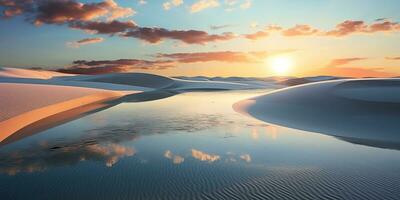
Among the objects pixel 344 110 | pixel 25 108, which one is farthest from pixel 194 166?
pixel 344 110

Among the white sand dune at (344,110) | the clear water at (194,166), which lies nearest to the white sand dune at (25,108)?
the clear water at (194,166)

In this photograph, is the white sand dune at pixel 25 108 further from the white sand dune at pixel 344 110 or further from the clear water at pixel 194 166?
the white sand dune at pixel 344 110

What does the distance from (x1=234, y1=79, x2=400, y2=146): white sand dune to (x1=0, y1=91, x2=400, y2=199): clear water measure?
1.81 metres

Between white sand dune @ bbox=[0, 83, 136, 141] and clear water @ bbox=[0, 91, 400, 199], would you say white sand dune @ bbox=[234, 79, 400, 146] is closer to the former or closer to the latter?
clear water @ bbox=[0, 91, 400, 199]

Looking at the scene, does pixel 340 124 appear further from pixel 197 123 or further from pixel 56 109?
pixel 56 109

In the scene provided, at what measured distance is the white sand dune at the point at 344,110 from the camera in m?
12.3

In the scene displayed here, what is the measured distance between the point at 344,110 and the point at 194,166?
423 inches

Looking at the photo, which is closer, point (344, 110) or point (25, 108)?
point (25, 108)

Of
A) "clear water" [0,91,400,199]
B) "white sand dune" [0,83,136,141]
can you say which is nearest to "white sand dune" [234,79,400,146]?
"clear water" [0,91,400,199]

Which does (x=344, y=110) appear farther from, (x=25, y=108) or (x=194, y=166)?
(x=25, y=108)

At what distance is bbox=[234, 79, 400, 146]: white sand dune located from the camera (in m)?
12.3

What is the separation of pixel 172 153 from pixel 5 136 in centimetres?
593

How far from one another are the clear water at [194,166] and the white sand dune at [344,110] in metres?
1.81

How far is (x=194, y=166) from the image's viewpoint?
767cm
